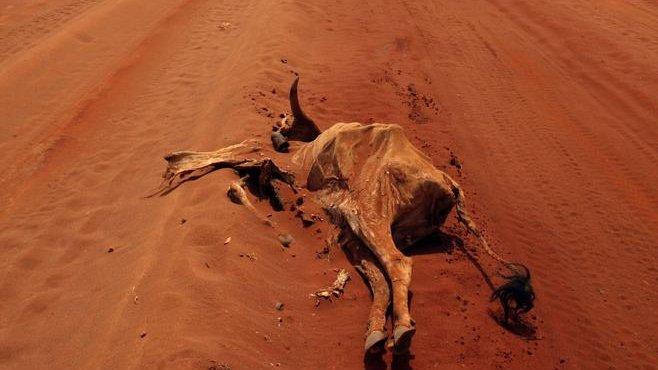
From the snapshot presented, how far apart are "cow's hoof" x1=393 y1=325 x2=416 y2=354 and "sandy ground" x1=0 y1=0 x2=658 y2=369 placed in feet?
1.14

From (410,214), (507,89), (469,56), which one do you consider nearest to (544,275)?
(410,214)

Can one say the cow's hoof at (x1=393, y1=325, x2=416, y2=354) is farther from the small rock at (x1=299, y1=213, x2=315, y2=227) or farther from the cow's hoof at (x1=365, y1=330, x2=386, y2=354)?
the small rock at (x1=299, y1=213, x2=315, y2=227)

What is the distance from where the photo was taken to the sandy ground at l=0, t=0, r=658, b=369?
3.77 meters

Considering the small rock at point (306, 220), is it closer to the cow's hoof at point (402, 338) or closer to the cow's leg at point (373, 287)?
the cow's leg at point (373, 287)

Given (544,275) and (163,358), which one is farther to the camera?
(544,275)

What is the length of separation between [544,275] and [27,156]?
6047mm

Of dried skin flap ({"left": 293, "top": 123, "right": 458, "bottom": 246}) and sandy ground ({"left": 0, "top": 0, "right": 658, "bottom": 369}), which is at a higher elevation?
dried skin flap ({"left": 293, "top": 123, "right": 458, "bottom": 246})

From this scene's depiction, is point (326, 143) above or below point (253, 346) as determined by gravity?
above

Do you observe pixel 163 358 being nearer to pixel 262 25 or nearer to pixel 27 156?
pixel 27 156

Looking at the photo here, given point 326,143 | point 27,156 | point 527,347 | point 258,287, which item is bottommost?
point 27,156

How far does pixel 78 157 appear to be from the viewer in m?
6.59

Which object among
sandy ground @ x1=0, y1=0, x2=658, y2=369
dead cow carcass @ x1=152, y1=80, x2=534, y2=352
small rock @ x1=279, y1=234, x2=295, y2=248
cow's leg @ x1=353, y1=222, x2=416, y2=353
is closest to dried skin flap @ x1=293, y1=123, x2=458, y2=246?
dead cow carcass @ x1=152, y1=80, x2=534, y2=352

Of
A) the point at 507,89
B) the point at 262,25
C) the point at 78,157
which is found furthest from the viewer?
the point at 262,25

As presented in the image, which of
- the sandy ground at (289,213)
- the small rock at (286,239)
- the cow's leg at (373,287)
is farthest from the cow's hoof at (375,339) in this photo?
the small rock at (286,239)
